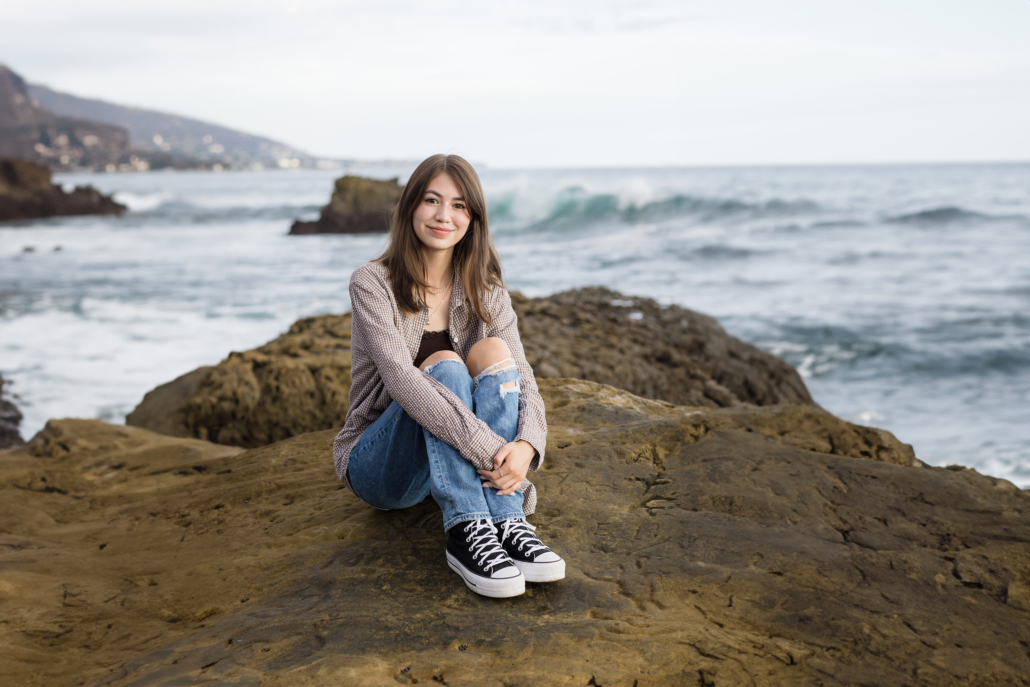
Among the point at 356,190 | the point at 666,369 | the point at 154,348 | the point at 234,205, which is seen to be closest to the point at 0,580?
the point at 666,369

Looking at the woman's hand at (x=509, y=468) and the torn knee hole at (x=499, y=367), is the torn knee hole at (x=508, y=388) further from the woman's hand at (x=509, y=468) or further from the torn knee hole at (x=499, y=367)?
the woman's hand at (x=509, y=468)

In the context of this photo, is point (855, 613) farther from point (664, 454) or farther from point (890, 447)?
point (890, 447)

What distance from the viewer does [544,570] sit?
2299 mm

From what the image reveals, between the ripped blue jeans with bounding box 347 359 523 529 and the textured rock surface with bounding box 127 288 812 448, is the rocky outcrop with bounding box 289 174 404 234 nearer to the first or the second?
the textured rock surface with bounding box 127 288 812 448

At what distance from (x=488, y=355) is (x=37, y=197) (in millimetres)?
38667

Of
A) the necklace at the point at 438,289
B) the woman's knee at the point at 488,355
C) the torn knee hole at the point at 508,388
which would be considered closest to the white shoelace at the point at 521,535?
the torn knee hole at the point at 508,388

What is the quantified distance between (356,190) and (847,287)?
19.0 meters

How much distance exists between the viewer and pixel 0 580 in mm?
2477

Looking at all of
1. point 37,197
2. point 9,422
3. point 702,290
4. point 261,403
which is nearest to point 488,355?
point 261,403

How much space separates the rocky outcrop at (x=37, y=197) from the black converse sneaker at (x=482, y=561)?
36839 mm

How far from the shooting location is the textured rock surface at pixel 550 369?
5.04 metres

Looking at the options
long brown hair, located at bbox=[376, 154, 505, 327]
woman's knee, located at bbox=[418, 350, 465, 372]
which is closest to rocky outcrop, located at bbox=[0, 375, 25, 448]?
long brown hair, located at bbox=[376, 154, 505, 327]

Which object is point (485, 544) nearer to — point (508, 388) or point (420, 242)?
point (508, 388)

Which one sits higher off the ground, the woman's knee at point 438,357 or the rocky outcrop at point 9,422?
the woman's knee at point 438,357
